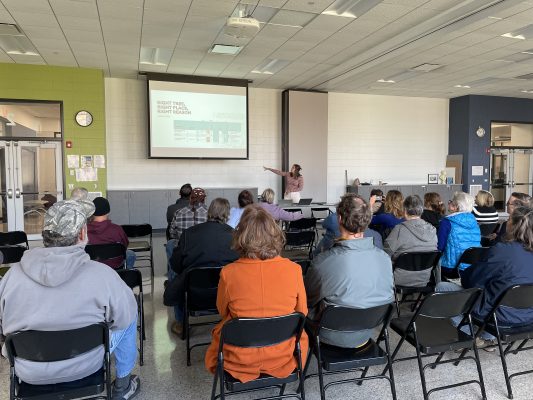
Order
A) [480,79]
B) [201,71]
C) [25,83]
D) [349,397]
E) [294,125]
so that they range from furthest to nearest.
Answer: [294,125]
[480,79]
[201,71]
[25,83]
[349,397]

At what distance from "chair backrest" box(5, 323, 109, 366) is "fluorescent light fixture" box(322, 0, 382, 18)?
4.62 metres

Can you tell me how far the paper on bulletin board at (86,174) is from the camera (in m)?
8.04

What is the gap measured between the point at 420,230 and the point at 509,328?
1.20 metres

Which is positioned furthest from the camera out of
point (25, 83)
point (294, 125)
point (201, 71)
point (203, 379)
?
point (294, 125)

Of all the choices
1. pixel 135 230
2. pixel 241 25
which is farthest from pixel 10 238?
pixel 241 25

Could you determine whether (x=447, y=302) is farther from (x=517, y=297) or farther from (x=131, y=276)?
(x=131, y=276)

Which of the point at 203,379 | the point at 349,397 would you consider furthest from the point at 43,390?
the point at 349,397

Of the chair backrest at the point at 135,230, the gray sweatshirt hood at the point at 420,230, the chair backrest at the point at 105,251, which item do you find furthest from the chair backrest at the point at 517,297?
the chair backrest at the point at 135,230

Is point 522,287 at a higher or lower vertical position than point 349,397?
higher

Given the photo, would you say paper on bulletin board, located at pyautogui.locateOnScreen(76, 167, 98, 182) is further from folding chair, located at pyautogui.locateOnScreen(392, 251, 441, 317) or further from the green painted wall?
folding chair, located at pyautogui.locateOnScreen(392, 251, 441, 317)

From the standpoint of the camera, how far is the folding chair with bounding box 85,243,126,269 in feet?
11.6

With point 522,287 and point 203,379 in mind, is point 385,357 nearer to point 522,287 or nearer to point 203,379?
point 522,287

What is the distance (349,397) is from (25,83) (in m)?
7.96

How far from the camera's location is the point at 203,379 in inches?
106
